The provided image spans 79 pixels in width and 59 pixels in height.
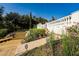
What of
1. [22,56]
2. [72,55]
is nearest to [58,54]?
[72,55]

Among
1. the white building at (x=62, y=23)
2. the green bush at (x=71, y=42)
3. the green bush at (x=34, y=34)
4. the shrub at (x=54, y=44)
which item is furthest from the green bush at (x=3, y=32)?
the green bush at (x=71, y=42)

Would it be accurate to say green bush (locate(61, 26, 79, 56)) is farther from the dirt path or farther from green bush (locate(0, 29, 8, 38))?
green bush (locate(0, 29, 8, 38))

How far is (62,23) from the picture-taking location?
9.73 feet

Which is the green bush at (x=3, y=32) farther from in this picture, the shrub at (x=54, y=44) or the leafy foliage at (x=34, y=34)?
the shrub at (x=54, y=44)

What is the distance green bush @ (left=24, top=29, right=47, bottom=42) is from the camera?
9.65ft

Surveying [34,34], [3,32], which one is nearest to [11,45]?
[3,32]

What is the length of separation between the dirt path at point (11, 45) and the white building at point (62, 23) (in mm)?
267

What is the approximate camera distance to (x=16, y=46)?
9.66ft

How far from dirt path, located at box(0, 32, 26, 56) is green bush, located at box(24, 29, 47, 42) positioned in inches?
2.5

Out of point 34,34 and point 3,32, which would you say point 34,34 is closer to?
point 34,34

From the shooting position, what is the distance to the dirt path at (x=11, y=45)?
290cm

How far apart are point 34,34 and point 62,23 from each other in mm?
Answer: 376

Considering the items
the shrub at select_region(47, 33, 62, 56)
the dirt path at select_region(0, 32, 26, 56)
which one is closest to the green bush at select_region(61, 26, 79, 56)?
the shrub at select_region(47, 33, 62, 56)

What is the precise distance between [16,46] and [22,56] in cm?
15
